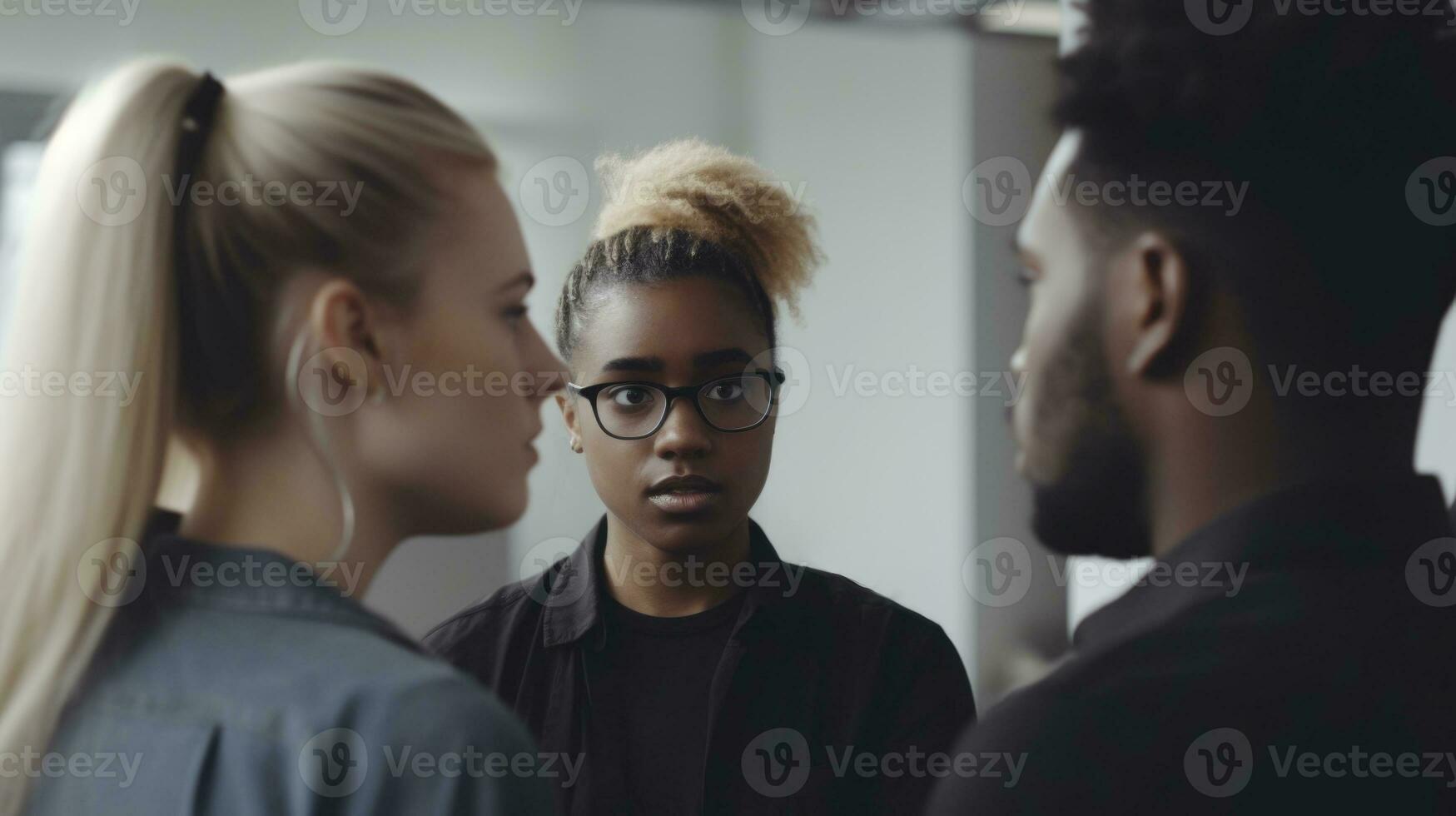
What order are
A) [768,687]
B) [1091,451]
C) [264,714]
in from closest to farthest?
[264,714]
[1091,451]
[768,687]

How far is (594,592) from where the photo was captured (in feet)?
2.35

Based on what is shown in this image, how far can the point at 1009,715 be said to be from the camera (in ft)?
1.89

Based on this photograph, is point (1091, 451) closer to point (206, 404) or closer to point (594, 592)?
point (594, 592)

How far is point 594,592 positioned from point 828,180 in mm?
364

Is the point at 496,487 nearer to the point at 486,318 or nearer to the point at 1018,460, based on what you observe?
the point at 486,318

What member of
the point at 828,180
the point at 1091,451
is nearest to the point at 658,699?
the point at 1091,451

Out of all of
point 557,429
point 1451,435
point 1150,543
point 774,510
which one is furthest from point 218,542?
point 1451,435

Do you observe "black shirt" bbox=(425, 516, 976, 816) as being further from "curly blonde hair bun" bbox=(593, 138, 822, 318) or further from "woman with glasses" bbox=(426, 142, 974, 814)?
"curly blonde hair bun" bbox=(593, 138, 822, 318)

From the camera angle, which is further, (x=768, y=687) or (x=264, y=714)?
(x=768, y=687)

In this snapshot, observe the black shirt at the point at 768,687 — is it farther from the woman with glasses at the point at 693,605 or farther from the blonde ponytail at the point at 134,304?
the blonde ponytail at the point at 134,304

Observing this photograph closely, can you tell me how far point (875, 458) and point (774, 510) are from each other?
123mm

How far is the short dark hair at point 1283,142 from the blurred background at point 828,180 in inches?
5.4

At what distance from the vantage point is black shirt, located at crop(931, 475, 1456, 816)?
573mm

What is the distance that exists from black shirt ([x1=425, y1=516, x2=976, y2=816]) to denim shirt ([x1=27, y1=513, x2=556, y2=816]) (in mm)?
155
